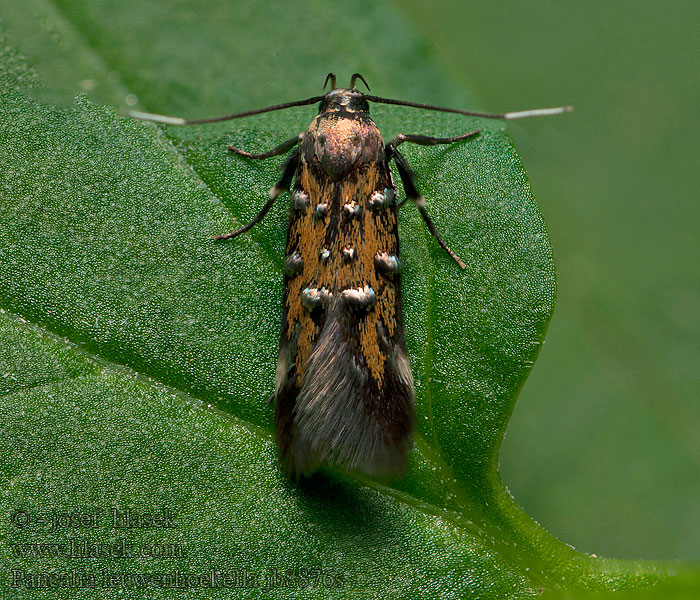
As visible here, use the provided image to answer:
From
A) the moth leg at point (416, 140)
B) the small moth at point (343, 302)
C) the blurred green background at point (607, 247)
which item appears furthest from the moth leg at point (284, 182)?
the blurred green background at point (607, 247)

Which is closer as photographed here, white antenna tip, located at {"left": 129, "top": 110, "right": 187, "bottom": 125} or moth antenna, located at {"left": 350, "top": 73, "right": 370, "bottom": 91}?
white antenna tip, located at {"left": 129, "top": 110, "right": 187, "bottom": 125}

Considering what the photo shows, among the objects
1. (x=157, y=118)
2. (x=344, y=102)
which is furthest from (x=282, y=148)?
(x=157, y=118)

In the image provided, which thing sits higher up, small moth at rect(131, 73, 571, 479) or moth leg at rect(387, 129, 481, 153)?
moth leg at rect(387, 129, 481, 153)

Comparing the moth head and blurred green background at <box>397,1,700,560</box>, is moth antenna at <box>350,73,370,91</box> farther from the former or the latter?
blurred green background at <box>397,1,700,560</box>

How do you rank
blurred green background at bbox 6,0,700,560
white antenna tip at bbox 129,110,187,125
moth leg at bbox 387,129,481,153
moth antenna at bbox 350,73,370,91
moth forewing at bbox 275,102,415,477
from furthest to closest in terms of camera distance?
blurred green background at bbox 6,0,700,560
moth antenna at bbox 350,73,370,91
moth leg at bbox 387,129,481,153
white antenna tip at bbox 129,110,187,125
moth forewing at bbox 275,102,415,477

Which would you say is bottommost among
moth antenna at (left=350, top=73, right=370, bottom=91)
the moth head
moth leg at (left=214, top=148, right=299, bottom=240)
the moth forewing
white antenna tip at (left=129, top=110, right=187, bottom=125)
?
the moth forewing

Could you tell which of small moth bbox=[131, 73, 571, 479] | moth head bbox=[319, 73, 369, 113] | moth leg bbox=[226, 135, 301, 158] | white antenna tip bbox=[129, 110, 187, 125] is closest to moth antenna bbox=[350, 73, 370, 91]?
moth head bbox=[319, 73, 369, 113]

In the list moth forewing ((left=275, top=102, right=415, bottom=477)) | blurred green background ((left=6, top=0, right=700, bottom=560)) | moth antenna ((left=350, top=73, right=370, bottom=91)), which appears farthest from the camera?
blurred green background ((left=6, top=0, right=700, bottom=560))

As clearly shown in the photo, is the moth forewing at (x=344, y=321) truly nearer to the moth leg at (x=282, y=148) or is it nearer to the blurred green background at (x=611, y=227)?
the moth leg at (x=282, y=148)
